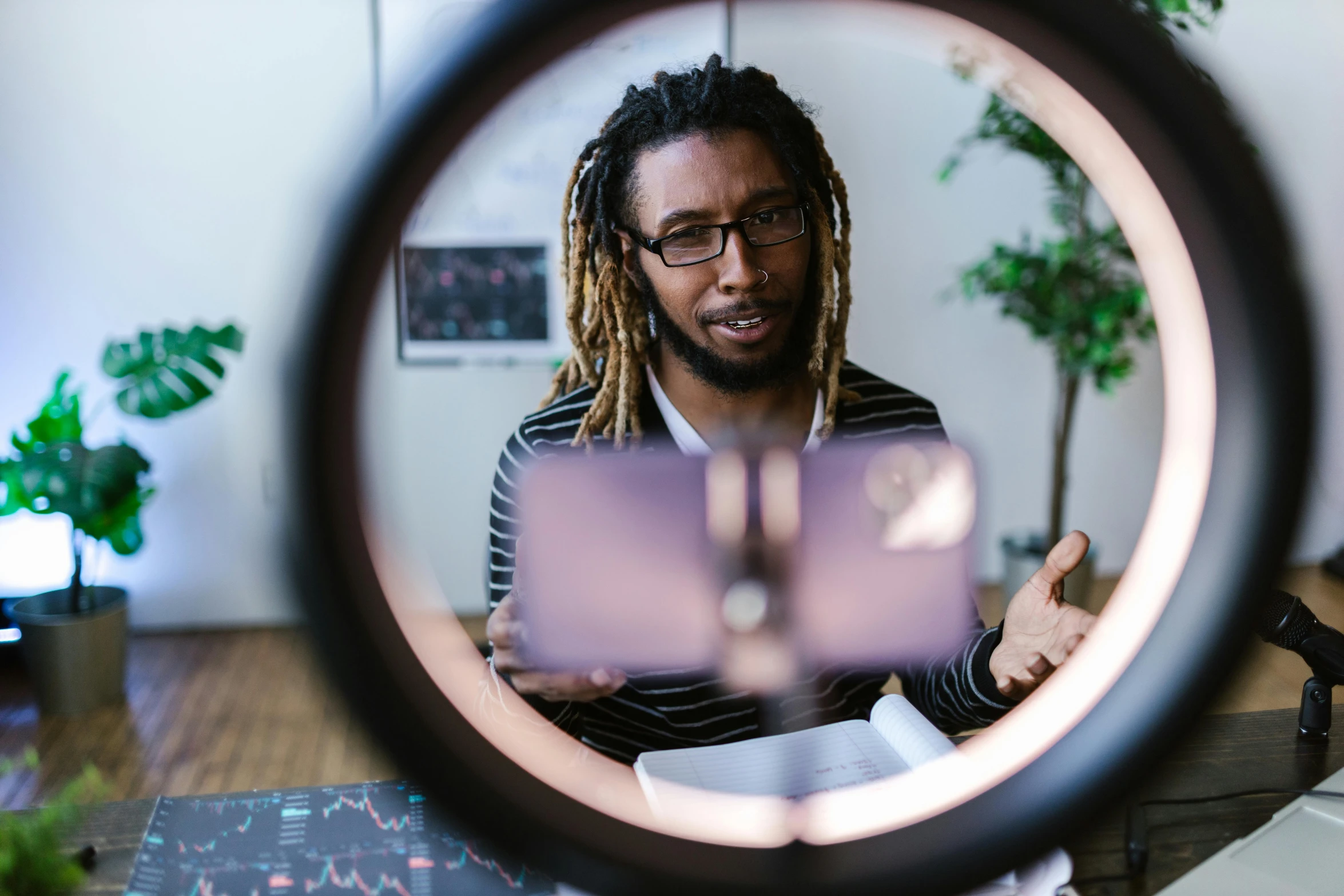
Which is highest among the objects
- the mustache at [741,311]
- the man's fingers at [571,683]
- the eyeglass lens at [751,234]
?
the eyeglass lens at [751,234]

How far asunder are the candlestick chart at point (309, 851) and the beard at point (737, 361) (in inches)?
18.6

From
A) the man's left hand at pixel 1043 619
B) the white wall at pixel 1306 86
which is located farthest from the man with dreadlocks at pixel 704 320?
the white wall at pixel 1306 86

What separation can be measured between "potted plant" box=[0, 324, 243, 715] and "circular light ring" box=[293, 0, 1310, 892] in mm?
1988

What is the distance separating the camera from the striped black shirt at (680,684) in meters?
0.86

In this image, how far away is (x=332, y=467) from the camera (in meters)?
0.21

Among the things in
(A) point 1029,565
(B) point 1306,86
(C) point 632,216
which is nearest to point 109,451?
(C) point 632,216

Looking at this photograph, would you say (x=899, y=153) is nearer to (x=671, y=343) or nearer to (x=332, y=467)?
(x=671, y=343)

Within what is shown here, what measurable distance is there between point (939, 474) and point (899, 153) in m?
2.25

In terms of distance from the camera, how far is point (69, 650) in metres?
2.02

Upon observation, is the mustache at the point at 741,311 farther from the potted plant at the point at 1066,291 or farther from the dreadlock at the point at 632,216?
the potted plant at the point at 1066,291

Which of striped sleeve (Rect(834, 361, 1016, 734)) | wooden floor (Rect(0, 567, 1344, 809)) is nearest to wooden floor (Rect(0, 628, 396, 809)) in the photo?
wooden floor (Rect(0, 567, 1344, 809))

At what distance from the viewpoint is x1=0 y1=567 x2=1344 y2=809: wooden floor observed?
1.80m

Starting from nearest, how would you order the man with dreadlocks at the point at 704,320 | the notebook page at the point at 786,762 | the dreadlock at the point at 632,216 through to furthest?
the notebook page at the point at 786,762
the man with dreadlocks at the point at 704,320
the dreadlock at the point at 632,216

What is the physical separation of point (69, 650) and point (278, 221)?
1003mm
